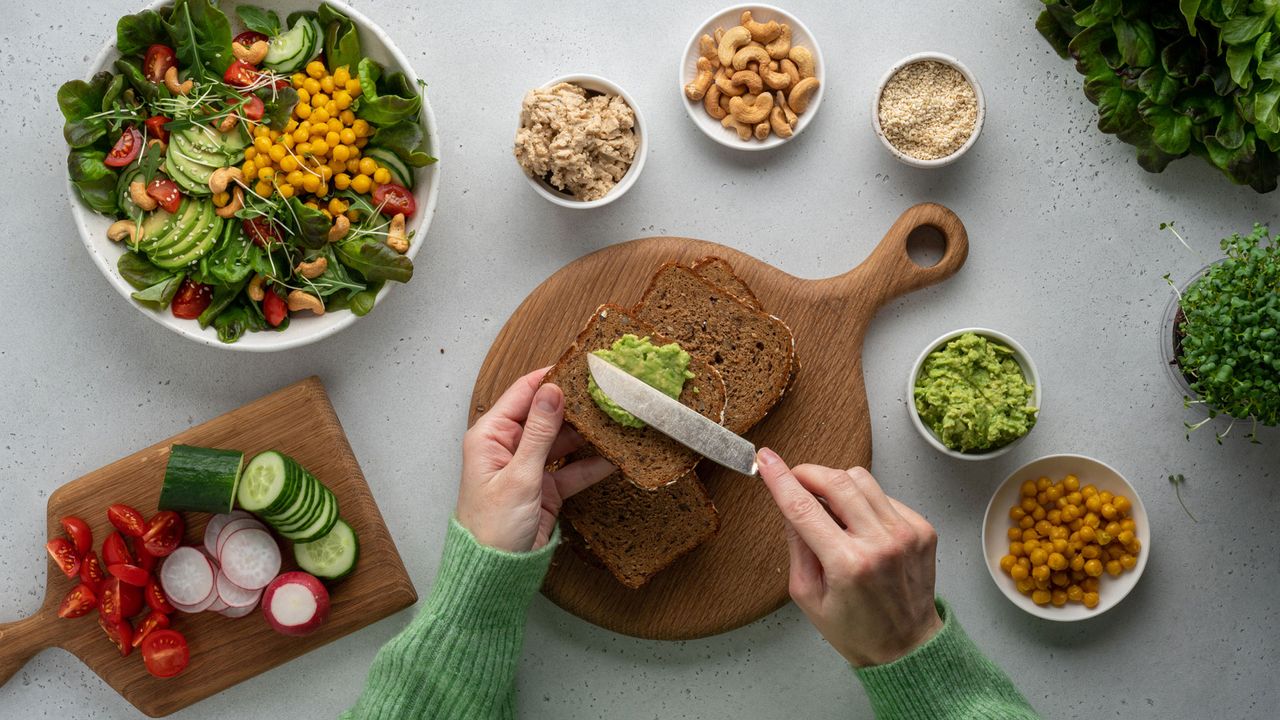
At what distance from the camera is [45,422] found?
11.3ft

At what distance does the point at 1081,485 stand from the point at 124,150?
11.8 feet

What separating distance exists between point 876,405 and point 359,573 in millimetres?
2032

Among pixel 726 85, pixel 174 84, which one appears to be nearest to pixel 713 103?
pixel 726 85

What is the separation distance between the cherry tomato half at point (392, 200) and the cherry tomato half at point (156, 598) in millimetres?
1575

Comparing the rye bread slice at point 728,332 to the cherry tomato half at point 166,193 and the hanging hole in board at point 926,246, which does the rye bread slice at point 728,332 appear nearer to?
the hanging hole in board at point 926,246

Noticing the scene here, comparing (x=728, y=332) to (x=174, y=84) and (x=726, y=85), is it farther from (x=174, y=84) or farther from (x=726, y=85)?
(x=174, y=84)

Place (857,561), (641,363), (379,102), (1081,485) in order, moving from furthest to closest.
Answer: (1081,485) < (379,102) < (641,363) < (857,561)

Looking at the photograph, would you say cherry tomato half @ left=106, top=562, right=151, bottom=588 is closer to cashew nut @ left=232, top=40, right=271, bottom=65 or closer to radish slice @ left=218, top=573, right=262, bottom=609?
radish slice @ left=218, top=573, right=262, bottom=609

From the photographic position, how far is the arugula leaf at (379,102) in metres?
2.99

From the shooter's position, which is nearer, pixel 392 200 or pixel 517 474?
pixel 517 474

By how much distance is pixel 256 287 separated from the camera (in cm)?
308

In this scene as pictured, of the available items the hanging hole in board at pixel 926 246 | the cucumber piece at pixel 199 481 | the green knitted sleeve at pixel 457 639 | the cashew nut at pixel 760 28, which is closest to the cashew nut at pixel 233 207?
the cucumber piece at pixel 199 481

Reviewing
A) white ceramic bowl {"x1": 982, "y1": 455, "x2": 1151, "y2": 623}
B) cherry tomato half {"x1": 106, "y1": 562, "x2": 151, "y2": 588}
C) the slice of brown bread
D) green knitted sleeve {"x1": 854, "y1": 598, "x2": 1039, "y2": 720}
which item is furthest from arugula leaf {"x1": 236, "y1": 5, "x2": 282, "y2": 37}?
white ceramic bowl {"x1": 982, "y1": 455, "x2": 1151, "y2": 623}

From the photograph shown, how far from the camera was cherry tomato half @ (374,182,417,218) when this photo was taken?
310 centimetres
